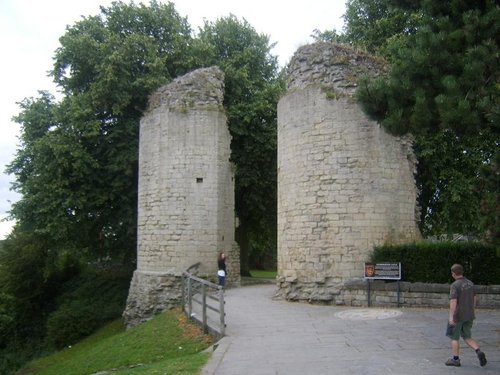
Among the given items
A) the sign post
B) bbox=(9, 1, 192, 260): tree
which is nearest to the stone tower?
bbox=(9, 1, 192, 260): tree

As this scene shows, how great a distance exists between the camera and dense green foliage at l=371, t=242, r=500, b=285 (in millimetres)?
12914

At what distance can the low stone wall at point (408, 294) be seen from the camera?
41.1 feet

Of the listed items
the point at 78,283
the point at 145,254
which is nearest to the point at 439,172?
the point at 145,254

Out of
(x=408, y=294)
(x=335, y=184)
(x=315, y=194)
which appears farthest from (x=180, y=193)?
(x=408, y=294)

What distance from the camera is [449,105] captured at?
306 inches

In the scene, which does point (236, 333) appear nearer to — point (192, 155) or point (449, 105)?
point (449, 105)

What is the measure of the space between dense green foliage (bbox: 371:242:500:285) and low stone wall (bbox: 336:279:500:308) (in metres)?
0.36

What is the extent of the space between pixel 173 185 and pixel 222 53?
10.8 meters

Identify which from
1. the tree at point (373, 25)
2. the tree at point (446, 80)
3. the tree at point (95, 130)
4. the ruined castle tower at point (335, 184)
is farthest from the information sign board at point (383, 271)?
the tree at point (95, 130)

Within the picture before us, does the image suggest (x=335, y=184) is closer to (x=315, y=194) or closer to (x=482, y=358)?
(x=315, y=194)

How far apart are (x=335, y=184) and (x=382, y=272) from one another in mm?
2708

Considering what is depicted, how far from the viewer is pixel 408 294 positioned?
43.0 feet

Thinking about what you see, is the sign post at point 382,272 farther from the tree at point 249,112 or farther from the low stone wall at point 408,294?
the tree at point 249,112

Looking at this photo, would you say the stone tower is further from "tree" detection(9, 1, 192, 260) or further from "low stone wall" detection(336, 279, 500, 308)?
"low stone wall" detection(336, 279, 500, 308)
